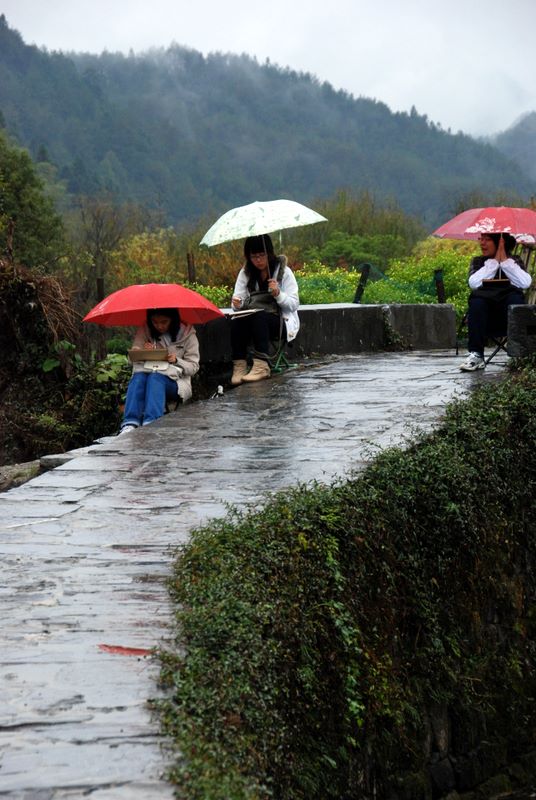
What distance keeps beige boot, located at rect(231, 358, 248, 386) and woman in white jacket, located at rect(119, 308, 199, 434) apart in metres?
0.71

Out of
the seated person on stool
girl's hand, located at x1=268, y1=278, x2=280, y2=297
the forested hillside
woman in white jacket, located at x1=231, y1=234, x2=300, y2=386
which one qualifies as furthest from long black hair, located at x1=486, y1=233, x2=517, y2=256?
the forested hillside

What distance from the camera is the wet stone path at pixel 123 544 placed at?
335 centimetres

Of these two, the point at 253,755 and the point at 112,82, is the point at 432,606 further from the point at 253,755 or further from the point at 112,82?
the point at 112,82

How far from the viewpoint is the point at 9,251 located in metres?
12.2

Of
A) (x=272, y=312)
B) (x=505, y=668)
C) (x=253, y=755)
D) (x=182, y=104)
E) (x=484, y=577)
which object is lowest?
(x=505, y=668)

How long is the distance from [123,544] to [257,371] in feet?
17.2

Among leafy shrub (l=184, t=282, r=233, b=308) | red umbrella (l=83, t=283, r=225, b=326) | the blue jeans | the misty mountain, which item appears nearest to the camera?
the blue jeans

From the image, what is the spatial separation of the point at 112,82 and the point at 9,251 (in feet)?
524

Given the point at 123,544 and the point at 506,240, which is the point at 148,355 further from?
the point at 123,544

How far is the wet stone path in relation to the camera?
11.0ft

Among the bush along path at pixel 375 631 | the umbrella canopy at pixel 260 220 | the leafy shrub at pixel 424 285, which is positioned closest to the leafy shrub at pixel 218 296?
the leafy shrub at pixel 424 285

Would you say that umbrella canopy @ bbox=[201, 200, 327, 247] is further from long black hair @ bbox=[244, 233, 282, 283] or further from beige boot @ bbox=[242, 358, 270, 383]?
beige boot @ bbox=[242, 358, 270, 383]

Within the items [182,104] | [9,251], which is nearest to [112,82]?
[182,104]

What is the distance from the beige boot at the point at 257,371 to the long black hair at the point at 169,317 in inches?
32.6
